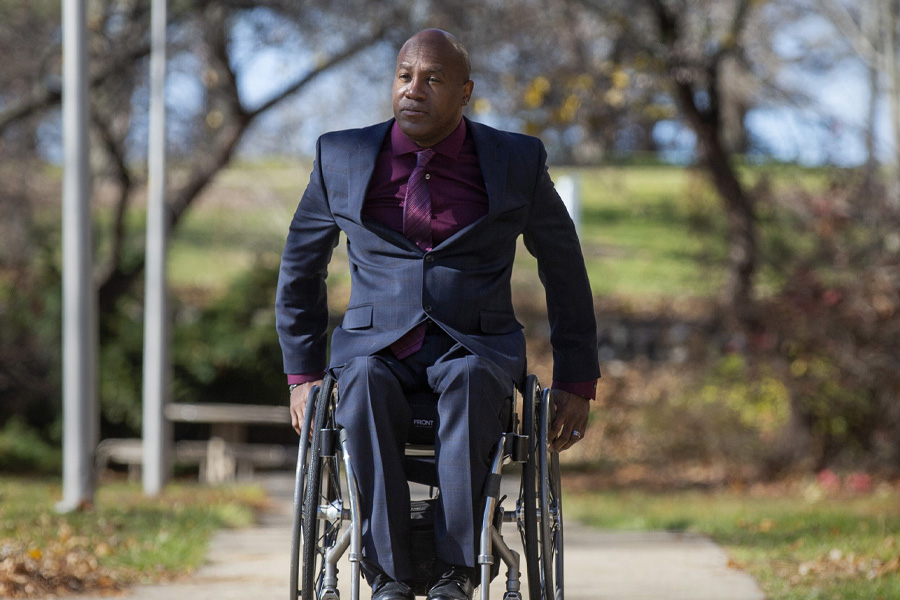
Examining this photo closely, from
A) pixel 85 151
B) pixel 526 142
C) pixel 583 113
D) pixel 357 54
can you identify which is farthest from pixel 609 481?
pixel 526 142

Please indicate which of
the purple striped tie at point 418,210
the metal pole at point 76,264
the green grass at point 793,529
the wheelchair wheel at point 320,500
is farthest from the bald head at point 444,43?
the metal pole at point 76,264

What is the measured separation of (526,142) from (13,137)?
11141mm

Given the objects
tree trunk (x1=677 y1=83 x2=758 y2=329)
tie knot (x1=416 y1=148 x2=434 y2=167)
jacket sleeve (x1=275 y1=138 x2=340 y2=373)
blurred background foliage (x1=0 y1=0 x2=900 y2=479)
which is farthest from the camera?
tree trunk (x1=677 y1=83 x2=758 y2=329)

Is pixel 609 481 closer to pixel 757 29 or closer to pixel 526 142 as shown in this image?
pixel 757 29

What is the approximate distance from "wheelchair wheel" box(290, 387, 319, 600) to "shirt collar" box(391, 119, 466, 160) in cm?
72

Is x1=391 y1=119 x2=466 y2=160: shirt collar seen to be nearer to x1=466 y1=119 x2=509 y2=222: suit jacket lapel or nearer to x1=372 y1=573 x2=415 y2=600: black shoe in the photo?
x1=466 y1=119 x2=509 y2=222: suit jacket lapel

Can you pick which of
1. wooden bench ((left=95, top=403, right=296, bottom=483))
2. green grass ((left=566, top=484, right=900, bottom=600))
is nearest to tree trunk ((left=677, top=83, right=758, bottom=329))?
green grass ((left=566, top=484, right=900, bottom=600))

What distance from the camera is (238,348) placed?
1367cm

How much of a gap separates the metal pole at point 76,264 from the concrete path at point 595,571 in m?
1.28

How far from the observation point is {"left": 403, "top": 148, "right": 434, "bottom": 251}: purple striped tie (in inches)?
130

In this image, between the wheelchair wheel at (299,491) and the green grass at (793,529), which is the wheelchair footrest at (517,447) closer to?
the wheelchair wheel at (299,491)

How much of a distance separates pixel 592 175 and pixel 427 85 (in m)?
12.5

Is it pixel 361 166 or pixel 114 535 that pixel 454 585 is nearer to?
pixel 361 166

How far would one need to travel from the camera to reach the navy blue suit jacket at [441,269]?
326 cm
